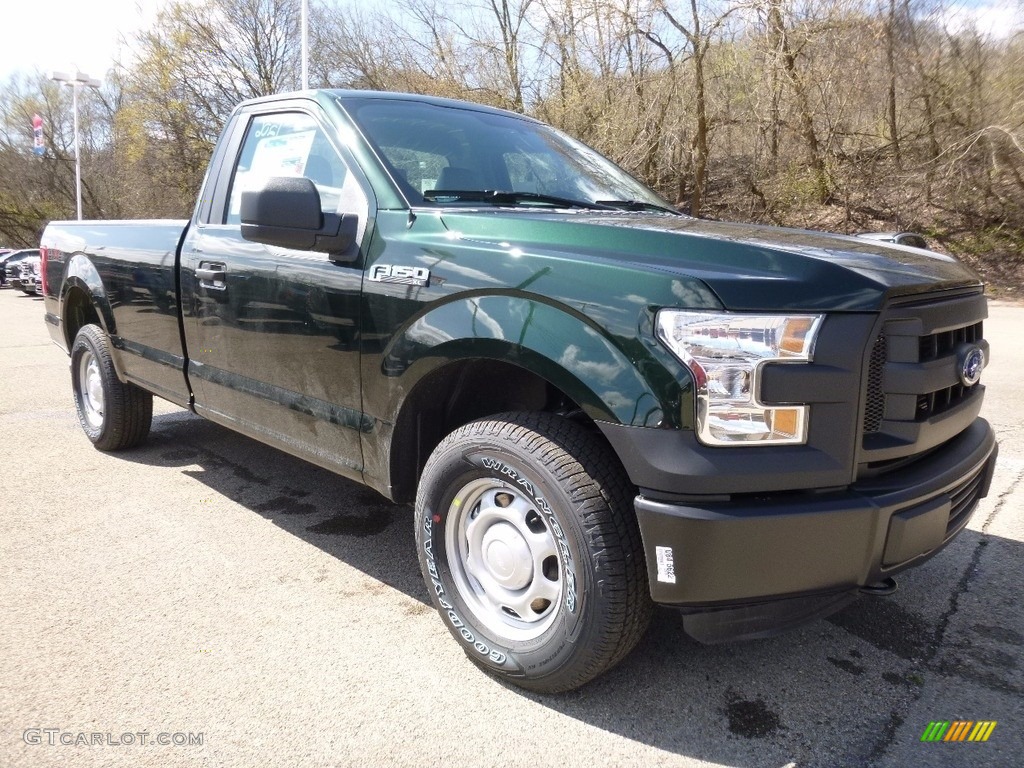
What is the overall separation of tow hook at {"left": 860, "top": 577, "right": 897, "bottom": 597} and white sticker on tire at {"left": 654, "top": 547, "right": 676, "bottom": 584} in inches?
21.8

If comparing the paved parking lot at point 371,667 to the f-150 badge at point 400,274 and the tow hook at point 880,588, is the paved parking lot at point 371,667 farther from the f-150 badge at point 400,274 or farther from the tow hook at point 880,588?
the f-150 badge at point 400,274

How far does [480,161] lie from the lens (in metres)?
3.46

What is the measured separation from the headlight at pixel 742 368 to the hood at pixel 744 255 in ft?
0.17

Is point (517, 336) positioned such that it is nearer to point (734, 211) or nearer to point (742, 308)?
point (742, 308)

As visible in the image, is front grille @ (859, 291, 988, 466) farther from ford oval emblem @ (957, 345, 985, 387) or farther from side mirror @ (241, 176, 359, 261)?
side mirror @ (241, 176, 359, 261)

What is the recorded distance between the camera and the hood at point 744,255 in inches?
83.4

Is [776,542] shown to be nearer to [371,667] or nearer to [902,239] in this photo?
[371,667]

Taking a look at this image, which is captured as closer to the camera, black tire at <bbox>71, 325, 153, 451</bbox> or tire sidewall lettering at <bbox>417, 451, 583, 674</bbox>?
tire sidewall lettering at <bbox>417, 451, 583, 674</bbox>

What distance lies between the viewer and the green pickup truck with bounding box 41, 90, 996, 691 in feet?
6.88

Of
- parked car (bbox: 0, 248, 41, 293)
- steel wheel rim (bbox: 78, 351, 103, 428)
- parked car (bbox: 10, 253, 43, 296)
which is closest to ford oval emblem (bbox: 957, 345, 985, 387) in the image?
steel wheel rim (bbox: 78, 351, 103, 428)

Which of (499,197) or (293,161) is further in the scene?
(293,161)

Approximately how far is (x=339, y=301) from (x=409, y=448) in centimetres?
60

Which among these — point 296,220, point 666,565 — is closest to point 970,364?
point 666,565

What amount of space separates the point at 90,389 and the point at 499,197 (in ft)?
12.1
